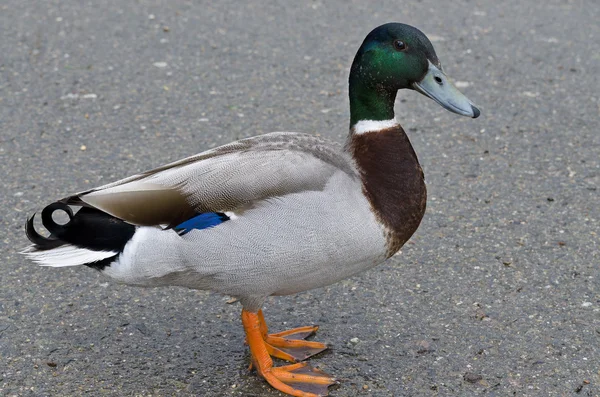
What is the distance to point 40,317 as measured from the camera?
12.4 ft

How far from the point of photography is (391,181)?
334 cm

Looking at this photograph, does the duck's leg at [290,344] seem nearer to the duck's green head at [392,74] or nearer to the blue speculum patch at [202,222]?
the blue speculum patch at [202,222]

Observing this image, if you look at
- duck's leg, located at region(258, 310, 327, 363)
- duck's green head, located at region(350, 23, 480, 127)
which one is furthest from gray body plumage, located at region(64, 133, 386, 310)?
duck's leg, located at region(258, 310, 327, 363)

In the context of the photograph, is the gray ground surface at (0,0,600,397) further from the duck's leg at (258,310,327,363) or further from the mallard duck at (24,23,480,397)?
the mallard duck at (24,23,480,397)

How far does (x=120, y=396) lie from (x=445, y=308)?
→ 4.70 ft

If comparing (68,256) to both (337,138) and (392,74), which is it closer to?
(392,74)

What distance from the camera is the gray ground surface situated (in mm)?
3547

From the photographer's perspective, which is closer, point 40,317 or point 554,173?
point 40,317

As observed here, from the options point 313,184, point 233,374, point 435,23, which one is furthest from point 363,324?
point 435,23

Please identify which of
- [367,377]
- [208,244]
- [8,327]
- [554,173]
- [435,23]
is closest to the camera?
[208,244]

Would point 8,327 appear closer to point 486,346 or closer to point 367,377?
point 367,377

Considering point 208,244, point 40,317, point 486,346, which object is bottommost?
point 486,346

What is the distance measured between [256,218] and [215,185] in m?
0.19

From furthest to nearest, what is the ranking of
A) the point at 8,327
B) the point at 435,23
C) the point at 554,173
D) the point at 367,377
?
the point at 435,23 → the point at 554,173 → the point at 8,327 → the point at 367,377
